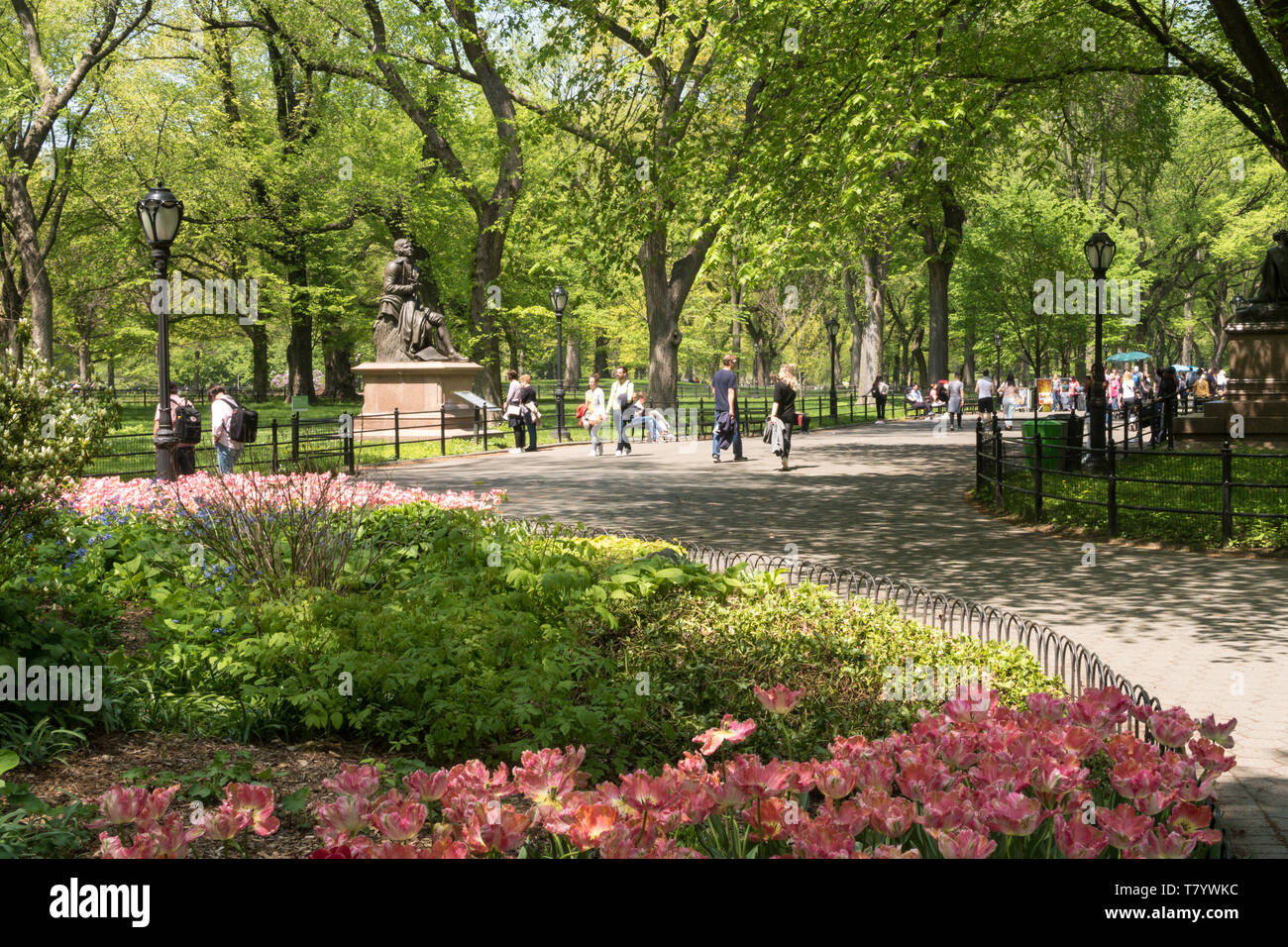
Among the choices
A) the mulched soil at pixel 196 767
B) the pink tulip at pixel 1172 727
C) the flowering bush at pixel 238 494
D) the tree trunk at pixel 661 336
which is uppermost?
the tree trunk at pixel 661 336

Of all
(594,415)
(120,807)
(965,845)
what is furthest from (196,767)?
(594,415)

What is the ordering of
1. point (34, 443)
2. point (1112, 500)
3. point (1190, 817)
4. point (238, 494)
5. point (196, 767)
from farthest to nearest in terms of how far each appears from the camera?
point (1112, 500), point (238, 494), point (34, 443), point (196, 767), point (1190, 817)

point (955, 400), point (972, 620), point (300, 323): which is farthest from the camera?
point (300, 323)

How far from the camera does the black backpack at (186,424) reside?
16.1 metres

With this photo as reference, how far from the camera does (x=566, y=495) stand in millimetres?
17219

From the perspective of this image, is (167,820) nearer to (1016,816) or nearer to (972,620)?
(1016,816)

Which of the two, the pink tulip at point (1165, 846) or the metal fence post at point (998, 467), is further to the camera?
the metal fence post at point (998, 467)

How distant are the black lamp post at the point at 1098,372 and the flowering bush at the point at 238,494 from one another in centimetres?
966

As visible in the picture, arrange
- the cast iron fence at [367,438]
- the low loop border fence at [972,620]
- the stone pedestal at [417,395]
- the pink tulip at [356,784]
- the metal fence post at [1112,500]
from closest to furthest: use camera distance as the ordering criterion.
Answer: the pink tulip at [356,784], the low loop border fence at [972,620], the metal fence post at [1112,500], the cast iron fence at [367,438], the stone pedestal at [417,395]

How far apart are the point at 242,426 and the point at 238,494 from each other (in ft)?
26.3

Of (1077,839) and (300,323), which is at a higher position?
(300,323)

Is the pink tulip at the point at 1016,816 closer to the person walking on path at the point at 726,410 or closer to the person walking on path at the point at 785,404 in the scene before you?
the person walking on path at the point at 785,404

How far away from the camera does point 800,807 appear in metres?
2.95

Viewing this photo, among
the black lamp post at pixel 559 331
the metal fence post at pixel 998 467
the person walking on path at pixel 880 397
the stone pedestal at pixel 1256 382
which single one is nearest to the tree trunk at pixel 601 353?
the person walking on path at pixel 880 397
